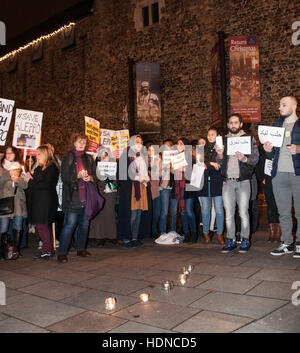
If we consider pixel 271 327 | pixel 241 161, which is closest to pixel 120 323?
pixel 271 327

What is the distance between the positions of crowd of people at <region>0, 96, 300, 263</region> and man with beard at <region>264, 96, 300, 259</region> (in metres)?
0.01

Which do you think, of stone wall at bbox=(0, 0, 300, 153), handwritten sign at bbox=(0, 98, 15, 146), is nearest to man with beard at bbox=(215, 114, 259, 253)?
handwritten sign at bbox=(0, 98, 15, 146)

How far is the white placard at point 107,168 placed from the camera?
6.28 m

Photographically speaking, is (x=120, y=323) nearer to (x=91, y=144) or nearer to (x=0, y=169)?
(x=0, y=169)

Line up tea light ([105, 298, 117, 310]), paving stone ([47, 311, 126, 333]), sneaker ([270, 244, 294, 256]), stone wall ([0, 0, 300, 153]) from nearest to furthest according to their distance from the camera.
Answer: paving stone ([47, 311, 126, 333]) < tea light ([105, 298, 117, 310]) < sneaker ([270, 244, 294, 256]) < stone wall ([0, 0, 300, 153])

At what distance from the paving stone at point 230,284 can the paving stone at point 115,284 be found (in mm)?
672

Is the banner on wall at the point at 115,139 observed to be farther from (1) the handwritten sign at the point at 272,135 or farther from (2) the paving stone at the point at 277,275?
(2) the paving stone at the point at 277,275

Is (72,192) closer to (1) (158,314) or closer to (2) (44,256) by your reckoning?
(2) (44,256)

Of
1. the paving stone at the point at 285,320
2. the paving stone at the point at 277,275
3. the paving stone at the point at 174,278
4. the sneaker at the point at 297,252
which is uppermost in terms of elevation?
the sneaker at the point at 297,252

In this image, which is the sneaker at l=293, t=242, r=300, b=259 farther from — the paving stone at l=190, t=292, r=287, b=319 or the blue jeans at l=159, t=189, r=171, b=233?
the blue jeans at l=159, t=189, r=171, b=233

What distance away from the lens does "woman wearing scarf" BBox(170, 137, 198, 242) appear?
635cm

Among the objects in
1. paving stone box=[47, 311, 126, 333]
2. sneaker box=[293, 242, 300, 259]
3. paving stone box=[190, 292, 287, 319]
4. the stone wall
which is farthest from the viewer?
the stone wall

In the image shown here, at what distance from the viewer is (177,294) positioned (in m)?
3.49

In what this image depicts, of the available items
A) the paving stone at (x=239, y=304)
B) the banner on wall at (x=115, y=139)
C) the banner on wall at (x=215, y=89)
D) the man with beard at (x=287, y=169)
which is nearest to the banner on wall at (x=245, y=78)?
the banner on wall at (x=215, y=89)
